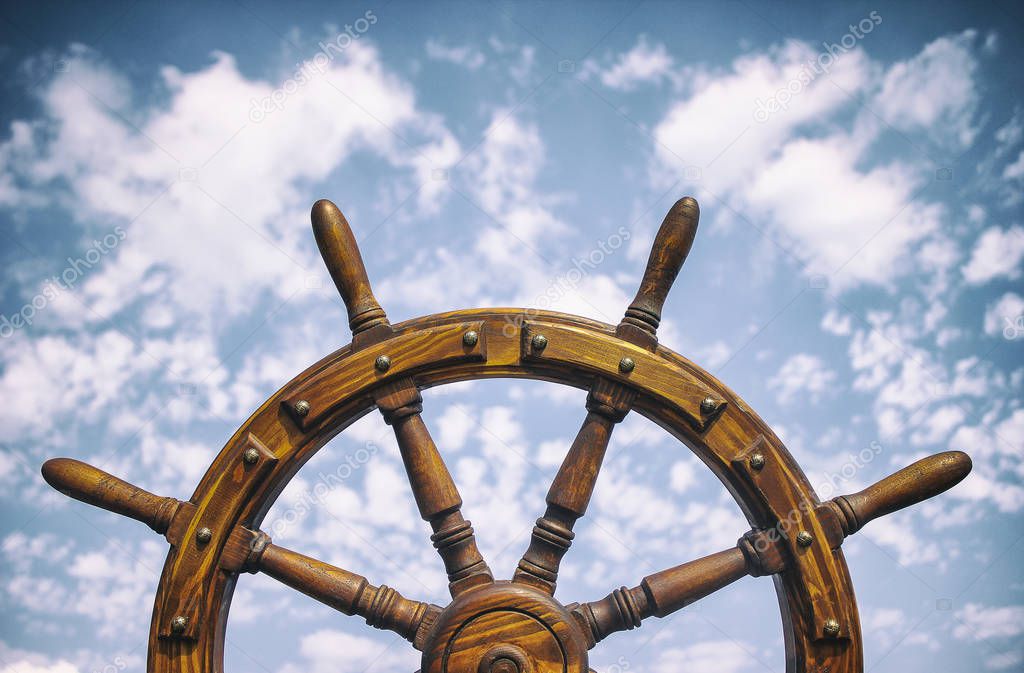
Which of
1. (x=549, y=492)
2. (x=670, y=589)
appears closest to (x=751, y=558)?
(x=670, y=589)

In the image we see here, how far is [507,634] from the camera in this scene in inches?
67.0

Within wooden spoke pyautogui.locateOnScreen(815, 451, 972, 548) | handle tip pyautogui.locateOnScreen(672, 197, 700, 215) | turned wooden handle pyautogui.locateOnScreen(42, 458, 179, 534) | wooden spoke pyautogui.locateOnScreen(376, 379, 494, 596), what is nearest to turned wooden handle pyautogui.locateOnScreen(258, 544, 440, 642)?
wooden spoke pyautogui.locateOnScreen(376, 379, 494, 596)

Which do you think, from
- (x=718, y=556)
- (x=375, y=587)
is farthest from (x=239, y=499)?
(x=718, y=556)

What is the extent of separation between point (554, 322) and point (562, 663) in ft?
2.20

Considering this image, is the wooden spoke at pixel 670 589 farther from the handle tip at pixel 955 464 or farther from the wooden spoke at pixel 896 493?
the handle tip at pixel 955 464

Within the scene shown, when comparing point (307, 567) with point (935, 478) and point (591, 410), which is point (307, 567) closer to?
point (591, 410)

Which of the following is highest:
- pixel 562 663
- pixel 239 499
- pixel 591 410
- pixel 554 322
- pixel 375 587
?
pixel 554 322

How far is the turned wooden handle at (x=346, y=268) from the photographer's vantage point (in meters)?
1.88

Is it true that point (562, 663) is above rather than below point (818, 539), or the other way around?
below

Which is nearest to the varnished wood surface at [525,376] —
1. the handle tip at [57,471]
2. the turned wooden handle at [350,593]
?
the turned wooden handle at [350,593]

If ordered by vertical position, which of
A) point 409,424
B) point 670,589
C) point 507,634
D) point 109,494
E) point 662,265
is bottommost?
point 507,634

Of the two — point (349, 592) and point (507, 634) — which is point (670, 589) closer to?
point (507, 634)

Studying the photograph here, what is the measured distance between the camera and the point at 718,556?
1.82 m

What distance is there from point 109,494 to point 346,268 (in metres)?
0.66
